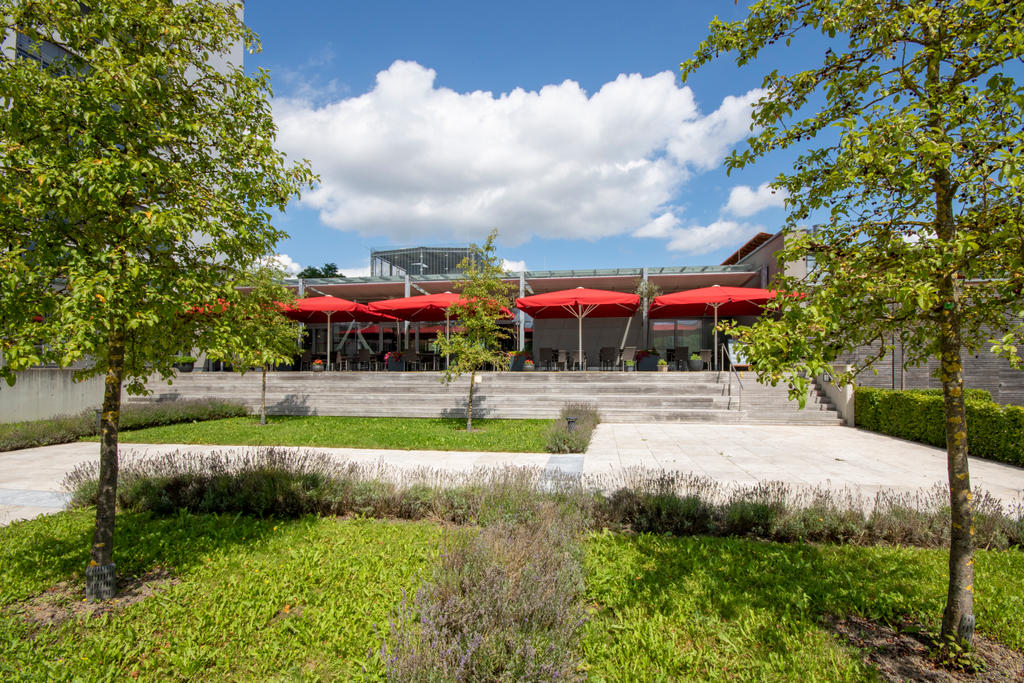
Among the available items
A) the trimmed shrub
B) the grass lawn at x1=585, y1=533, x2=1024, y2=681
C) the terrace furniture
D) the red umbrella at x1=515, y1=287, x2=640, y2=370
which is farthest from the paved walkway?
the terrace furniture

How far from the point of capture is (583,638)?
2.86 meters

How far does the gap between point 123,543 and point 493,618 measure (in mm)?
4065

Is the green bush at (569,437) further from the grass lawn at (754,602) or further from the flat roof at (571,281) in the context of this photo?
the flat roof at (571,281)

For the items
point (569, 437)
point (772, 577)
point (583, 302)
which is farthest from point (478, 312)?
point (772, 577)

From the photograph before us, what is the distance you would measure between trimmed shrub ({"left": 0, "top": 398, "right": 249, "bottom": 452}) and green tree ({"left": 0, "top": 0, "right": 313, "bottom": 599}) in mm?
8739

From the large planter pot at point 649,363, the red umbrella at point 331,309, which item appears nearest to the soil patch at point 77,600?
the red umbrella at point 331,309

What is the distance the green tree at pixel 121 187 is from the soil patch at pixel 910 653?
4891mm

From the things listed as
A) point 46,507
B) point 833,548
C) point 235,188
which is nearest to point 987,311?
point 833,548

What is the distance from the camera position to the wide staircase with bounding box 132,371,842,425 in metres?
13.9

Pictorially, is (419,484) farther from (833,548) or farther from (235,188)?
Result: (833,548)

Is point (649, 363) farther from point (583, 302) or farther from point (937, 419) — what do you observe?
point (937, 419)

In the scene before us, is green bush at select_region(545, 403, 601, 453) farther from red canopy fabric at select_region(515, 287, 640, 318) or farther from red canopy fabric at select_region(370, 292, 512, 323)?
red canopy fabric at select_region(370, 292, 512, 323)

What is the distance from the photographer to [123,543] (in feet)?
14.8

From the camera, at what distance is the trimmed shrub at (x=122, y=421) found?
970 centimetres
